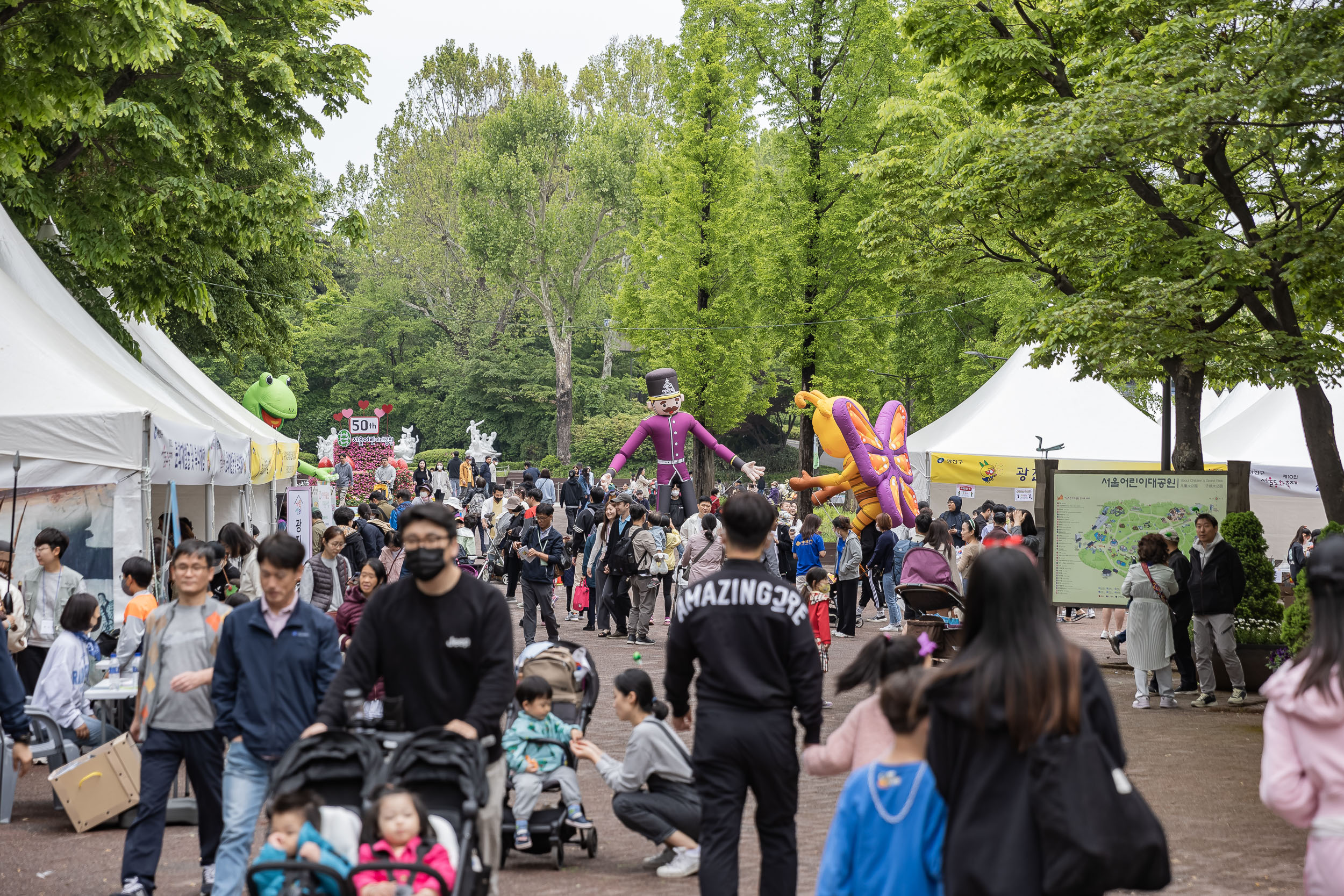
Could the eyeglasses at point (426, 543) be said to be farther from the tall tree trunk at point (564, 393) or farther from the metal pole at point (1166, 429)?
the tall tree trunk at point (564, 393)

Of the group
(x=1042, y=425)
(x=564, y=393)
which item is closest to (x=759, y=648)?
(x=1042, y=425)

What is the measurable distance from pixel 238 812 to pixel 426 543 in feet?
5.34

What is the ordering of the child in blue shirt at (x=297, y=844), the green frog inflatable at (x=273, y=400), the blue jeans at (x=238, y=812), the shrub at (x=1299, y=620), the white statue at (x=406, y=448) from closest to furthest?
1. the child in blue shirt at (x=297, y=844)
2. the blue jeans at (x=238, y=812)
3. the shrub at (x=1299, y=620)
4. the green frog inflatable at (x=273, y=400)
5. the white statue at (x=406, y=448)

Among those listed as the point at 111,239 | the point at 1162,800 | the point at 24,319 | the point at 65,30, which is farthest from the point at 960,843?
the point at 111,239

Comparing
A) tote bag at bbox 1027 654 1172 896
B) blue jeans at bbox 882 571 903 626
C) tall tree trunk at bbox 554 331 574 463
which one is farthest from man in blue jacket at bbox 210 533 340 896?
tall tree trunk at bbox 554 331 574 463

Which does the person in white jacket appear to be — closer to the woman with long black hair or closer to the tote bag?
the woman with long black hair

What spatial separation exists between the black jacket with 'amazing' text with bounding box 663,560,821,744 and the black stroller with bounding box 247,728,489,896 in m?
0.99

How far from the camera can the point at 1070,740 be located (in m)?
3.05

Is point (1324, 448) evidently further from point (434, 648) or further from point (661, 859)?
point (434, 648)

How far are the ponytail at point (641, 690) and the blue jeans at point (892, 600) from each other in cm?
1152

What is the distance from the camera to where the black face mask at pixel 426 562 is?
16.6 ft

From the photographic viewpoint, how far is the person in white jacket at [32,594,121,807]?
27.5ft

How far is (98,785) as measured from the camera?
25.6 feet

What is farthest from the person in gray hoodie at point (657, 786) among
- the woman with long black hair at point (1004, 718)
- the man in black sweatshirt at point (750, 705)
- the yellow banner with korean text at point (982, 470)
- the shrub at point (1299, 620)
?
the yellow banner with korean text at point (982, 470)
